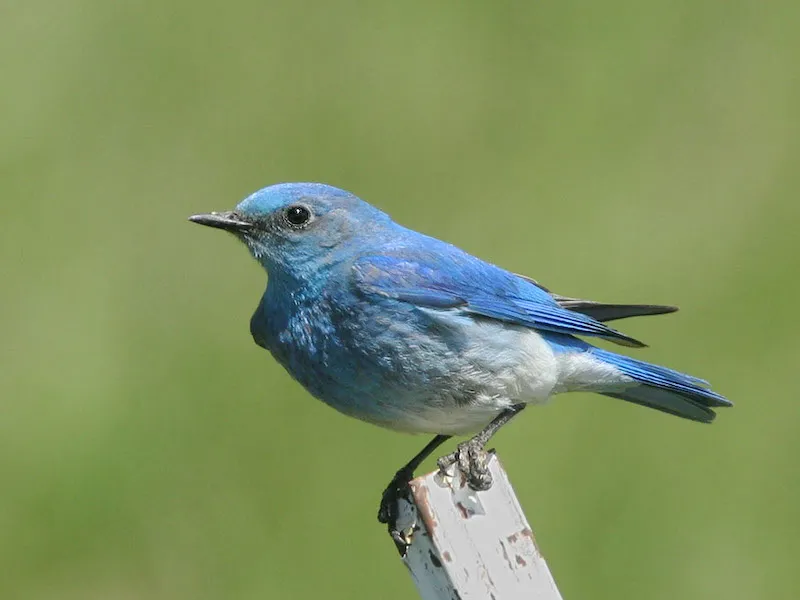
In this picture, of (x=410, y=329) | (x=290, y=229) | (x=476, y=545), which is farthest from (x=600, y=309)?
(x=476, y=545)

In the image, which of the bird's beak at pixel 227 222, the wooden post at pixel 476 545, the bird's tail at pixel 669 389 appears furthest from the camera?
the bird's tail at pixel 669 389

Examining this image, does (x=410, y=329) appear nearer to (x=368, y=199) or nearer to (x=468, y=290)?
(x=468, y=290)

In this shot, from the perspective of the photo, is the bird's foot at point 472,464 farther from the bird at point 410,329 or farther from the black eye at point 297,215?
the black eye at point 297,215

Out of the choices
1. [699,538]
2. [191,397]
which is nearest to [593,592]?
[699,538]

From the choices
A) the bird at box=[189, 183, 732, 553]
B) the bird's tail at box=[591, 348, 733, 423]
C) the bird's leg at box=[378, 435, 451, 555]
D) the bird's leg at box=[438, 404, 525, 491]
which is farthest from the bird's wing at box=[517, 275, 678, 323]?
the bird's leg at box=[378, 435, 451, 555]

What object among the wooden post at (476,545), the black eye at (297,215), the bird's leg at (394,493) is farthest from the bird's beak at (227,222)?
the wooden post at (476,545)

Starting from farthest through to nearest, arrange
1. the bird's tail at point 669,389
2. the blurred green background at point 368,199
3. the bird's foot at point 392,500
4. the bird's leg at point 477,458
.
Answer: the blurred green background at point 368,199 → the bird's tail at point 669,389 → the bird's foot at point 392,500 → the bird's leg at point 477,458

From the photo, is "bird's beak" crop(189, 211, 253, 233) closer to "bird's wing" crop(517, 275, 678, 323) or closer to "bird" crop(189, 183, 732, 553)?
"bird" crop(189, 183, 732, 553)
